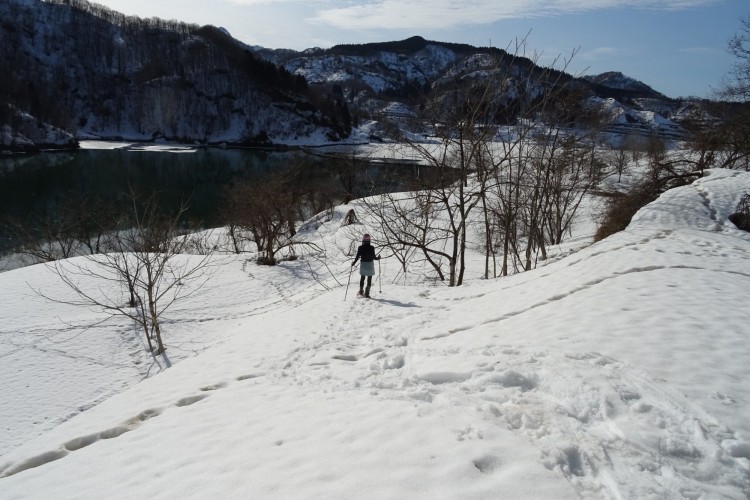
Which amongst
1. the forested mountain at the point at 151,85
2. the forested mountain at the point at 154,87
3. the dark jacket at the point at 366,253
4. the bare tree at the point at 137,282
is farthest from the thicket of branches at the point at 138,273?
the forested mountain at the point at 151,85

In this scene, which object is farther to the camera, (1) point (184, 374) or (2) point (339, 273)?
(2) point (339, 273)

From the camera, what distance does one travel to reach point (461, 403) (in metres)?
4.77

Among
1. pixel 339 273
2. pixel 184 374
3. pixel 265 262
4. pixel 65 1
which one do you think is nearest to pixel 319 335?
pixel 184 374

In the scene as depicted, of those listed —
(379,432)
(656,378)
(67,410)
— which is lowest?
(67,410)

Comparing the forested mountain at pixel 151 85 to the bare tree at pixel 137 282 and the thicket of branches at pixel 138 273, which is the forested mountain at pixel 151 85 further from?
the bare tree at pixel 137 282

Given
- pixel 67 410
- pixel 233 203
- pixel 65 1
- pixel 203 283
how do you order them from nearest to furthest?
pixel 67 410 < pixel 203 283 < pixel 233 203 < pixel 65 1

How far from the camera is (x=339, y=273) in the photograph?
20.2 meters

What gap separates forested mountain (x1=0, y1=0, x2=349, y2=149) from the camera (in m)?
120

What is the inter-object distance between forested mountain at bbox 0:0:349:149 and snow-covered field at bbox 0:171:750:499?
118 m

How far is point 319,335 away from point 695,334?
6.53 meters

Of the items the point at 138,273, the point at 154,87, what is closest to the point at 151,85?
the point at 154,87

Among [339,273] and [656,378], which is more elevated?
[656,378]

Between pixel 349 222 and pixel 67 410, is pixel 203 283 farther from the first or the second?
pixel 349 222

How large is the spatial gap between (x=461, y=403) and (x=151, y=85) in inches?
5717
